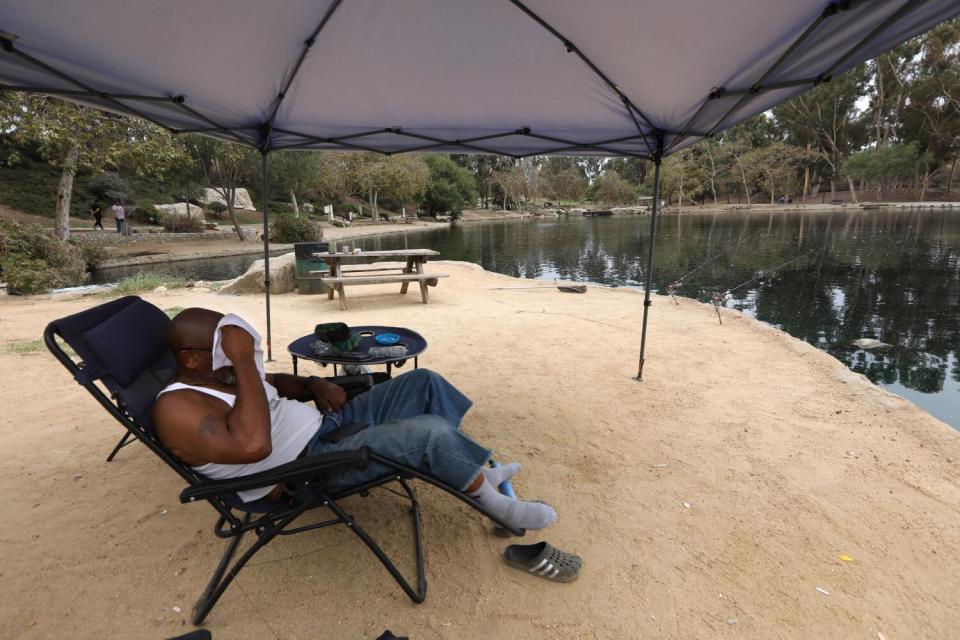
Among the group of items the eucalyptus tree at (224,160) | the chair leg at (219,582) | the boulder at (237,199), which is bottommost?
the chair leg at (219,582)

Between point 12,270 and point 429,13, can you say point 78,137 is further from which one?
point 429,13

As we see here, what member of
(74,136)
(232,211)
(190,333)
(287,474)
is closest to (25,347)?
(190,333)

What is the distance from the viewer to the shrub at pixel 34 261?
9.27 metres

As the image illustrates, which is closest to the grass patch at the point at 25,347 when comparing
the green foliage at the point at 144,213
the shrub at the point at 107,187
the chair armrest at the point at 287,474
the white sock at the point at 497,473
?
the chair armrest at the point at 287,474

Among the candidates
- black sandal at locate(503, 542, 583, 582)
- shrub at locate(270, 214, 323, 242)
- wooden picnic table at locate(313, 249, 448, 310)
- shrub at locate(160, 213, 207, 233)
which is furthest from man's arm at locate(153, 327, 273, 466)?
shrub at locate(160, 213, 207, 233)

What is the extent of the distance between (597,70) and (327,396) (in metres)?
2.70

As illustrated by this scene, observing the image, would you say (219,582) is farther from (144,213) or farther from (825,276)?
(144,213)

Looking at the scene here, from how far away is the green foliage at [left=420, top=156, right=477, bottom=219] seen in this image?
4619 cm

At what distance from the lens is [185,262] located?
18938 mm

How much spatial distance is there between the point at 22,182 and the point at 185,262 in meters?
18.2

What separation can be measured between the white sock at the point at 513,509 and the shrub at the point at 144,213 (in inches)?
1245

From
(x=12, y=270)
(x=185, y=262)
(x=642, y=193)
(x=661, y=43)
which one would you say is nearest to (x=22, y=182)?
(x=185, y=262)

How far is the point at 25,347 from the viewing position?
5.33 metres

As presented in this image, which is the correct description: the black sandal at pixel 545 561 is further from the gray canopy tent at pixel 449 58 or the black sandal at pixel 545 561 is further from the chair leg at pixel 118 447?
the gray canopy tent at pixel 449 58
